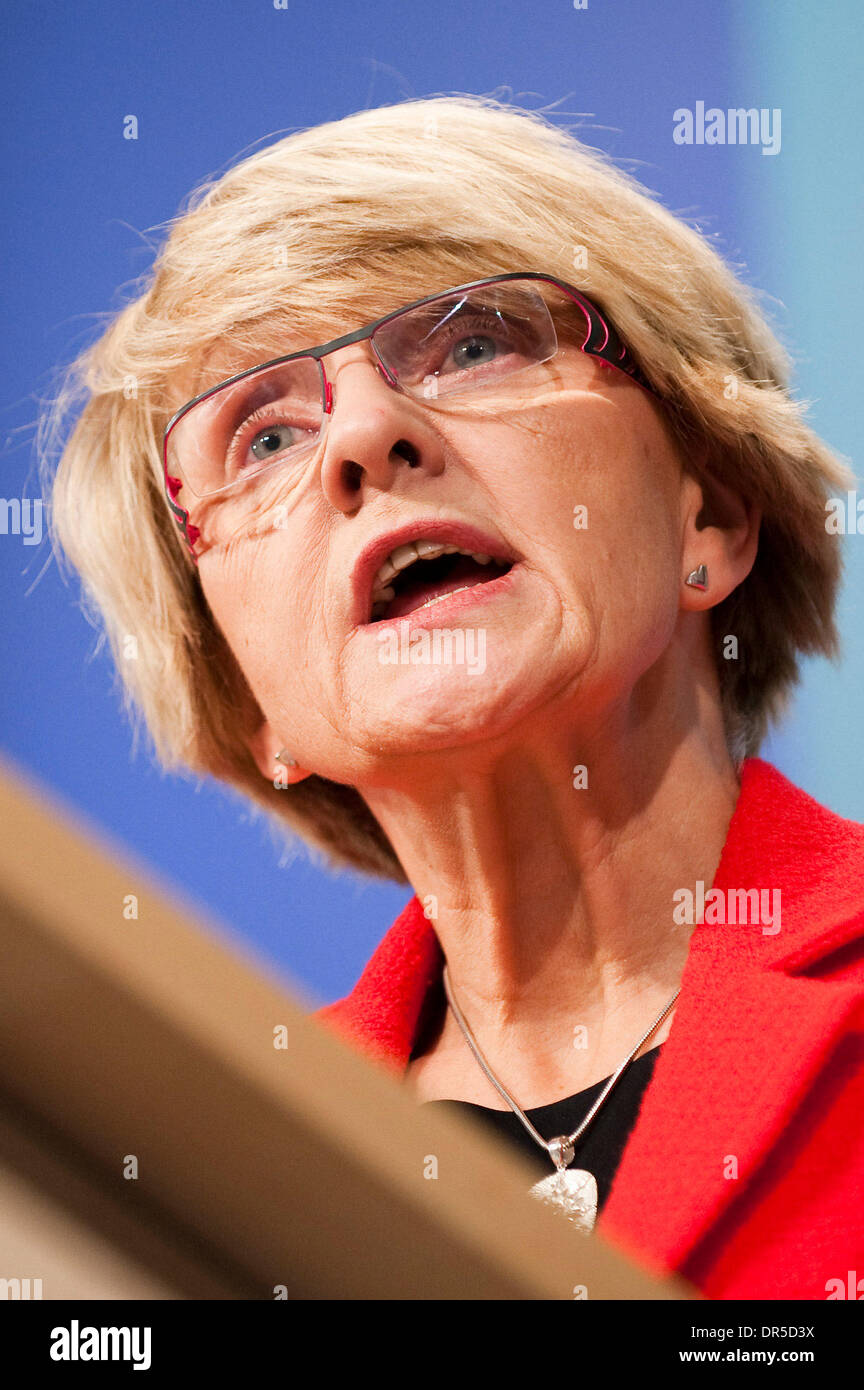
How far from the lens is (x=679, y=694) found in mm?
870

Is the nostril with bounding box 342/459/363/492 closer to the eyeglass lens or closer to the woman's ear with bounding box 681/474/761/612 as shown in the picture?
the eyeglass lens

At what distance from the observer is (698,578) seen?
0.84 m

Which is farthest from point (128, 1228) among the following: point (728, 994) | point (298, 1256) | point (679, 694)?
point (679, 694)

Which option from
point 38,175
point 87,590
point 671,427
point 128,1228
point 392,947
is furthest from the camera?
point 38,175

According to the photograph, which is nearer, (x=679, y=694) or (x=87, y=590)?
(x=679, y=694)

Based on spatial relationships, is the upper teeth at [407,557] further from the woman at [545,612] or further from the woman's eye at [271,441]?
the woman's eye at [271,441]

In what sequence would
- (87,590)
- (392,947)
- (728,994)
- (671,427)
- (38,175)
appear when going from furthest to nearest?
(38,175) → (87,590) → (392,947) → (671,427) → (728,994)

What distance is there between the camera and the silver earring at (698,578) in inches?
33.2

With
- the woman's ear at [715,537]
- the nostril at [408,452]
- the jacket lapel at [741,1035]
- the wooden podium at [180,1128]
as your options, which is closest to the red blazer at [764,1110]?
the jacket lapel at [741,1035]

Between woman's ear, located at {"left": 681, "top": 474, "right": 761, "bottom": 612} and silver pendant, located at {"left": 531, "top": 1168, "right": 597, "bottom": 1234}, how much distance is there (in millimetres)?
341

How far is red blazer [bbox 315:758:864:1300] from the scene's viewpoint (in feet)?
2.18

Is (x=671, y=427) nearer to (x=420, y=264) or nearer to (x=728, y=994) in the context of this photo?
(x=420, y=264)

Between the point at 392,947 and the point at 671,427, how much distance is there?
1.30 feet

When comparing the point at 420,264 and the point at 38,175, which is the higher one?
the point at 38,175
